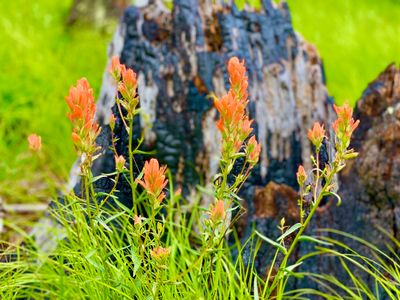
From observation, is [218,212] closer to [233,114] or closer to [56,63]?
[233,114]

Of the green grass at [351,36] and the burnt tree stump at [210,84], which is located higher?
the green grass at [351,36]

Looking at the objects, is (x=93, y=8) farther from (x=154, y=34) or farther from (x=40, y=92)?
(x=154, y=34)

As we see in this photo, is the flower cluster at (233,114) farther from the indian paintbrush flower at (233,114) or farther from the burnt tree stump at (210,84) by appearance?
the burnt tree stump at (210,84)

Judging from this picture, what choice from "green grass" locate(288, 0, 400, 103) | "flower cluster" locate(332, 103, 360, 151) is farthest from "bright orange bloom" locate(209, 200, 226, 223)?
"green grass" locate(288, 0, 400, 103)

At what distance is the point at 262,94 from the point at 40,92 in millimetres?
2316

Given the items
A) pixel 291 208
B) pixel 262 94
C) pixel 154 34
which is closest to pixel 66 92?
pixel 154 34

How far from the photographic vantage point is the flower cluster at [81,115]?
198 centimetres

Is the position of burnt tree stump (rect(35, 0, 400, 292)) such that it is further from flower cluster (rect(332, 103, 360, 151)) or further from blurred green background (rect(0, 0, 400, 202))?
flower cluster (rect(332, 103, 360, 151))

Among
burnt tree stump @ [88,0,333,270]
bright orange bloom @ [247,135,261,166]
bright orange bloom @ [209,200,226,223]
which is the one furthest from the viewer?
burnt tree stump @ [88,0,333,270]

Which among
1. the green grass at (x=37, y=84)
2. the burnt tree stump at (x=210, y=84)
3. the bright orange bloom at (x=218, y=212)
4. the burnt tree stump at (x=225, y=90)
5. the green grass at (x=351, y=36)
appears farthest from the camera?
the green grass at (x=351, y=36)

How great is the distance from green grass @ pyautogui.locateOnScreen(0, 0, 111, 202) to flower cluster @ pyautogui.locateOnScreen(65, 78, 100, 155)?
2.60m

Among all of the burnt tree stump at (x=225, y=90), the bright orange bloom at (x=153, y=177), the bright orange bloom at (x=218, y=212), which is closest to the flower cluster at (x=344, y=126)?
Answer: the bright orange bloom at (x=218, y=212)

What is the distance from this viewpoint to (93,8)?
7.65 metres

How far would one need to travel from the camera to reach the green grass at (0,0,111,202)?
201 inches
